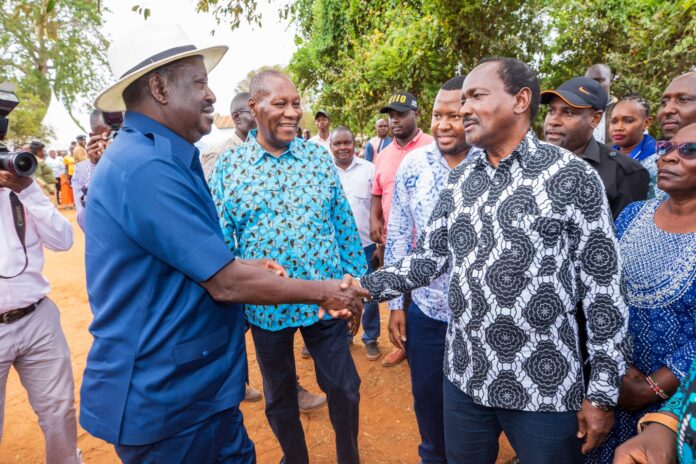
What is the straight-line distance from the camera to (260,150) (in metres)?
2.65

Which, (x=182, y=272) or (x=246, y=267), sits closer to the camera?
(x=182, y=272)

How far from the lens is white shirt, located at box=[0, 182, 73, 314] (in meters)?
2.52

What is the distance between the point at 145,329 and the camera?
1.61 m

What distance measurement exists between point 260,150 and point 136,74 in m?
1.01

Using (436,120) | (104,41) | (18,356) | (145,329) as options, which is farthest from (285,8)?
(104,41)

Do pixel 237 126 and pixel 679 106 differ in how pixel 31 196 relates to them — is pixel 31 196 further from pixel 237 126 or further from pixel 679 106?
pixel 679 106

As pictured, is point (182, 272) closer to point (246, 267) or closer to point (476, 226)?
point (246, 267)

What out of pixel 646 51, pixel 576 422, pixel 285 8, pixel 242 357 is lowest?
pixel 576 422

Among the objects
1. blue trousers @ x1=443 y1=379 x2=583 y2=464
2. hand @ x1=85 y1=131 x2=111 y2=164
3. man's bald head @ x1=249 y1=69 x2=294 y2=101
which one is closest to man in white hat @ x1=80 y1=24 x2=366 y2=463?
man's bald head @ x1=249 y1=69 x2=294 y2=101

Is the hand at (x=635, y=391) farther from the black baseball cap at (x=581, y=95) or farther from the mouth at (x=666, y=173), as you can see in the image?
the black baseball cap at (x=581, y=95)

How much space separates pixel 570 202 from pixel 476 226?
359 millimetres

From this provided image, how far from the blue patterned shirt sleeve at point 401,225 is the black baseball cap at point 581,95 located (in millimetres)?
1083

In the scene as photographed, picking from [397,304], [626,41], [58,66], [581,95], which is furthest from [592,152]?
[58,66]

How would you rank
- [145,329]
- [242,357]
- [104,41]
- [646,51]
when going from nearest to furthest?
[145,329] → [242,357] → [646,51] → [104,41]
